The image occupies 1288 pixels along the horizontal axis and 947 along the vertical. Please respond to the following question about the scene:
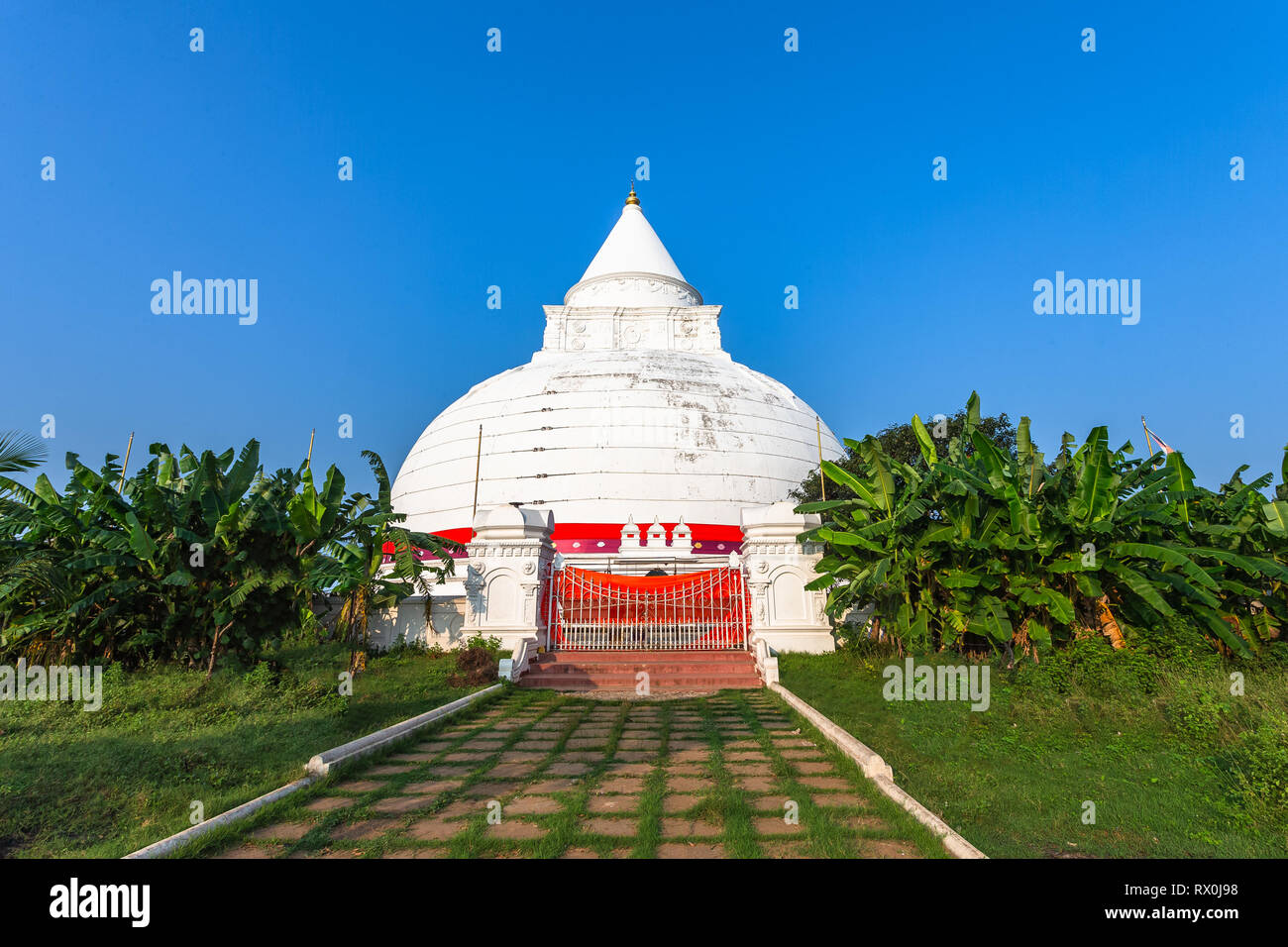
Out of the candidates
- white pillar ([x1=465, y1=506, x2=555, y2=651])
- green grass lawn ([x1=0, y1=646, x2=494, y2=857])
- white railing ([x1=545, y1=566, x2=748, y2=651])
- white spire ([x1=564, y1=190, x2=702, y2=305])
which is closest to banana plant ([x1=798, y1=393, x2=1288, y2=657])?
white railing ([x1=545, y1=566, x2=748, y2=651])

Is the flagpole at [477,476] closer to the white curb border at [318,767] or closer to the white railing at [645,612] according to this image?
the white railing at [645,612]

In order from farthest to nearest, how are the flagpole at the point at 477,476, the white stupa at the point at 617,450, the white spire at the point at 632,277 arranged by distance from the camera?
the white spire at the point at 632,277
the white stupa at the point at 617,450
the flagpole at the point at 477,476

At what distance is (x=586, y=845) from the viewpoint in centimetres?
428

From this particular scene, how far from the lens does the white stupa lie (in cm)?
2186

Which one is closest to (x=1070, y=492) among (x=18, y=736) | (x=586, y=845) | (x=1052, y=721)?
(x=1052, y=721)

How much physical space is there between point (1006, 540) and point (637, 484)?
1395cm

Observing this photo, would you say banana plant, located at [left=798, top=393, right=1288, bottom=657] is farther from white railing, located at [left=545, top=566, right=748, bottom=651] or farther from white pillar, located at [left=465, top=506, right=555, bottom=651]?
white pillar, located at [left=465, top=506, right=555, bottom=651]

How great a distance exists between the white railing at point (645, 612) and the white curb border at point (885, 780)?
14.9ft

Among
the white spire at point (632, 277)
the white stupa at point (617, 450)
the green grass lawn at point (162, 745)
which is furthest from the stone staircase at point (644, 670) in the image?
the white spire at point (632, 277)

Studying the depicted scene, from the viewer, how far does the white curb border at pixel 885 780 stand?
4.18 metres

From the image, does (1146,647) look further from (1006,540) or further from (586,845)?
(586,845)

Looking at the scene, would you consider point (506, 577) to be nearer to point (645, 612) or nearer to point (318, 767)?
point (645, 612)

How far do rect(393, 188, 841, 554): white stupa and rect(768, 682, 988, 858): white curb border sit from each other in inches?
494

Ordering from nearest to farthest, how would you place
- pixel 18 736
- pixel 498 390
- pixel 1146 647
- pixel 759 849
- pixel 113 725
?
pixel 759 849 < pixel 18 736 < pixel 113 725 < pixel 1146 647 < pixel 498 390
